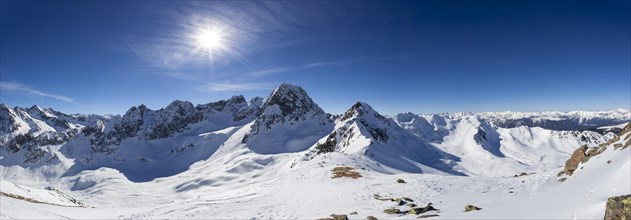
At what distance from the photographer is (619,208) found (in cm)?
1448

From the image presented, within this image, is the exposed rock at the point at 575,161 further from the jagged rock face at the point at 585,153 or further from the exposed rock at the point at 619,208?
the exposed rock at the point at 619,208

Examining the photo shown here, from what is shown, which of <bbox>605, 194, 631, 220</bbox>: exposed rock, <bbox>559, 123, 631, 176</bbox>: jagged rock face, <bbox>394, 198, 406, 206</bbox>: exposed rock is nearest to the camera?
<bbox>605, 194, 631, 220</bbox>: exposed rock

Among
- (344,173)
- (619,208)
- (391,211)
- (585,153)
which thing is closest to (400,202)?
(391,211)

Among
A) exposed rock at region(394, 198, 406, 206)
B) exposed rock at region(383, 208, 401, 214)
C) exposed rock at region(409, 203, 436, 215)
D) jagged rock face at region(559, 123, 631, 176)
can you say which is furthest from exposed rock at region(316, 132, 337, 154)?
exposed rock at region(409, 203, 436, 215)

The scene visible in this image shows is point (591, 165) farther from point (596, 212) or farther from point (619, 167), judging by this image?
point (596, 212)

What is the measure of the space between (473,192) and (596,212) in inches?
581

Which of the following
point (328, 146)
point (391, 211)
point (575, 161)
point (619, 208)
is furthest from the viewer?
point (328, 146)

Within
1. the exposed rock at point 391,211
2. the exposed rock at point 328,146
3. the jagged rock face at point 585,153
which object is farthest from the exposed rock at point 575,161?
the exposed rock at point 328,146

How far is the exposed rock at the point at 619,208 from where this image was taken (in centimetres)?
1408

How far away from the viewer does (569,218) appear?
674 inches

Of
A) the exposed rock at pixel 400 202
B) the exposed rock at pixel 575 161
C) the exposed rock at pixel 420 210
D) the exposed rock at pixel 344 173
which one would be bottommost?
the exposed rock at pixel 420 210

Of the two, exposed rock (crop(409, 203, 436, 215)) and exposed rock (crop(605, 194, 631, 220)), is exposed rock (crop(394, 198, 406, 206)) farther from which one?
exposed rock (crop(605, 194, 631, 220))

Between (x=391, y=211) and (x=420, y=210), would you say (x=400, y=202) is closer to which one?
(x=391, y=211)

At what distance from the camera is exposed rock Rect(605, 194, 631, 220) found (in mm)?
14083
